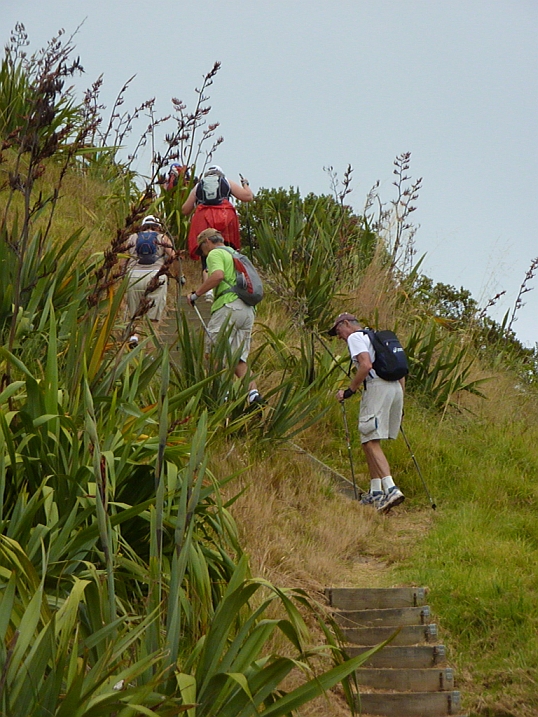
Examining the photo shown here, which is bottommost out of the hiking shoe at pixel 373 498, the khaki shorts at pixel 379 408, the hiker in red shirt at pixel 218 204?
the hiking shoe at pixel 373 498

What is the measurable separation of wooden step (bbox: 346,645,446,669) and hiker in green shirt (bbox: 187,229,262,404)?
322 centimetres

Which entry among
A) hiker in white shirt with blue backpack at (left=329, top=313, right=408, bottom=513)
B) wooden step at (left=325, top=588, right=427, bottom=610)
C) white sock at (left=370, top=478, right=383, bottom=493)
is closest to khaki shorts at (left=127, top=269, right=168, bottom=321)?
hiker in white shirt with blue backpack at (left=329, top=313, right=408, bottom=513)

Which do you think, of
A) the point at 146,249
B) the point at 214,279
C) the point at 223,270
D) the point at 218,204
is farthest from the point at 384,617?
the point at 218,204

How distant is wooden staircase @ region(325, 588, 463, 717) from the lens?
5.79 metres

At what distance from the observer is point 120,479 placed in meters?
5.02

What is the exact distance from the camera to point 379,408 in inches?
359

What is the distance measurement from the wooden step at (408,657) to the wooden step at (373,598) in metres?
0.60

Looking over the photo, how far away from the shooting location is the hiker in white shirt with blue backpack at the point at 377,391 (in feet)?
29.5

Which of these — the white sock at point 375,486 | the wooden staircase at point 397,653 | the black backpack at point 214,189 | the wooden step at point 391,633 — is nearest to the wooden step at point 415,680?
the wooden staircase at point 397,653

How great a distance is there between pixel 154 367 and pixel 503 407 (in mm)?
7486

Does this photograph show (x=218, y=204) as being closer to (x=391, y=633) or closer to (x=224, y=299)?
(x=224, y=299)

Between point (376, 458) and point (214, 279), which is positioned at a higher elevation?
point (214, 279)

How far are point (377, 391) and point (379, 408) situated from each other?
0.49 feet

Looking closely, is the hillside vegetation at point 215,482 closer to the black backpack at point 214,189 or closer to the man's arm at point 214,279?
the man's arm at point 214,279
